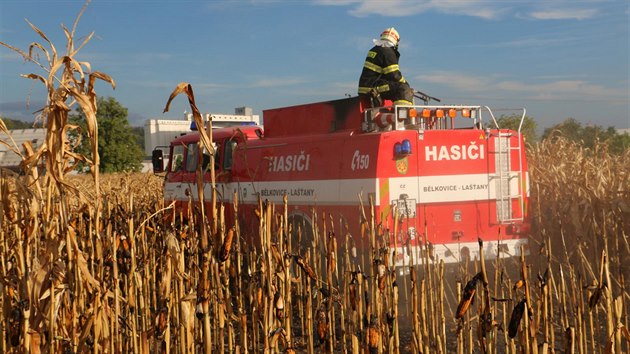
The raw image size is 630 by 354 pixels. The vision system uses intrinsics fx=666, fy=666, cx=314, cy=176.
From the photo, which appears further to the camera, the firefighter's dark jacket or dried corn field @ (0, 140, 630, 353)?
the firefighter's dark jacket

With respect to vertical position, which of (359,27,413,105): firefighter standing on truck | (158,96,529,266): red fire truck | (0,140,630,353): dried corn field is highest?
(359,27,413,105): firefighter standing on truck

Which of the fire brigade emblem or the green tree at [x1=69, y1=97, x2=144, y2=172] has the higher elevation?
the green tree at [x1=69, y1=97, x2=144, y2=172]

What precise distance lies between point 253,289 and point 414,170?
370cm

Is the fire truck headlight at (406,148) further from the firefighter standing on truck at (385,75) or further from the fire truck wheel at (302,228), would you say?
the fire truck wheel at (302,228)

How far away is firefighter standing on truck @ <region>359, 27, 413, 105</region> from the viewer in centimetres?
835

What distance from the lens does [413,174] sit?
737 centimetres

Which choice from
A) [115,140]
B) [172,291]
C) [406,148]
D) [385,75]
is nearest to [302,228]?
[406,148]

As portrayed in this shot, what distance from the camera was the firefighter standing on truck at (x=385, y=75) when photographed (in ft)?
27.4

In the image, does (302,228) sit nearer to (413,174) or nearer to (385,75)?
(413,174)

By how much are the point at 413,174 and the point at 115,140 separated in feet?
131

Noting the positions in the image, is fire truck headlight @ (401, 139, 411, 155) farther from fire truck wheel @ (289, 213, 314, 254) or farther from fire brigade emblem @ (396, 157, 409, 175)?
fire truck wheel @ (289, 213, 314, 254)

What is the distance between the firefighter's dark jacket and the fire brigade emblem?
1423 mm

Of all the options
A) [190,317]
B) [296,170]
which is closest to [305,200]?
[296,170]

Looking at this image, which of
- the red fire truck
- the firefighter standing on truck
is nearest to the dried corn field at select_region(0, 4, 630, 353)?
the red fire truck
